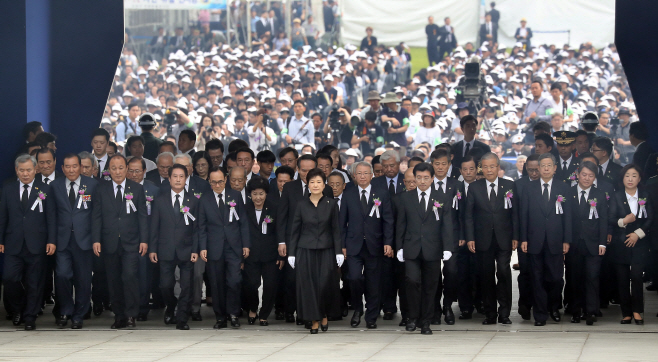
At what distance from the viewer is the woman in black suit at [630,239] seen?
28.4 ft

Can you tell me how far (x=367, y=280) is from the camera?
8781mm

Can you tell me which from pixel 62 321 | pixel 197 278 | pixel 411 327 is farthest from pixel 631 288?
pixel 62 321

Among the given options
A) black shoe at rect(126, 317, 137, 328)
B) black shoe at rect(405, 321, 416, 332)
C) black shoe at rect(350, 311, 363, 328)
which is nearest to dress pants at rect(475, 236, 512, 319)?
black shoe at rect(405, 321, 416, 332)

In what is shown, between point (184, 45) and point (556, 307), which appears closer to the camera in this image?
point (556, 307)

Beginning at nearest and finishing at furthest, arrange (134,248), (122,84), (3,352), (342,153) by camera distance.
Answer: (3,352) < (134,248) < (342,153) < (122,84)

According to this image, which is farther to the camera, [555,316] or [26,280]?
[555,316]

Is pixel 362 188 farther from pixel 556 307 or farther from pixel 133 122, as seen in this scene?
pixel 133 122

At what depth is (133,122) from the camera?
19359mm

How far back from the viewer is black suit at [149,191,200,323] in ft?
28.5

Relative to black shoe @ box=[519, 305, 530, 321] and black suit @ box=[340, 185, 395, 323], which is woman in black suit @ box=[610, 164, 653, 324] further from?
black suit @ box=[340, 185, 395, 323]

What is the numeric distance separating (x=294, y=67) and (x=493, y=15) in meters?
6.71

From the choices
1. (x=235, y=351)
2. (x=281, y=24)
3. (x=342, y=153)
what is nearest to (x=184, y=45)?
(x=281, y=24)

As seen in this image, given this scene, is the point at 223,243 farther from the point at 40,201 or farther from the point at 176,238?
the point at 40,201

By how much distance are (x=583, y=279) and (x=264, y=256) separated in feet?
10.8
